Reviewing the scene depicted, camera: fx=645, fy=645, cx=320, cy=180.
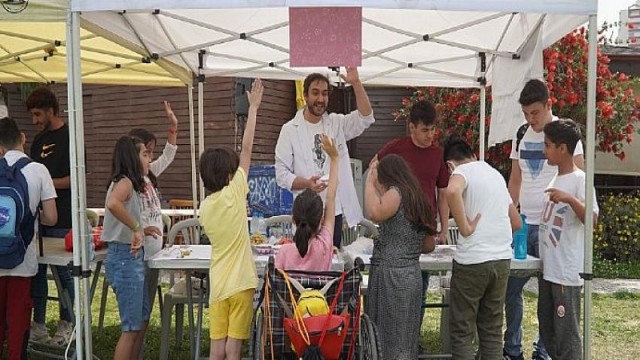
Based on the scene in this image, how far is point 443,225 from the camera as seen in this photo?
4.55m

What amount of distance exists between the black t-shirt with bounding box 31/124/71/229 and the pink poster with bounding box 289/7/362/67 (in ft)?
7.21

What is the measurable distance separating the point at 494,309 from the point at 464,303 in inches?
7.4

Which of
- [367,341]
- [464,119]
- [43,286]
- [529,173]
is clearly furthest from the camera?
[464,119]

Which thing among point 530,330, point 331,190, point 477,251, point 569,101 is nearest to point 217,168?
point 331,190

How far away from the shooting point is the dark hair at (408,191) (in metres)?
3.39

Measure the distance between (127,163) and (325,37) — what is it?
136 centimetres

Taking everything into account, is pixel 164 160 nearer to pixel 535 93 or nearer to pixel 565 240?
pixel 535 93

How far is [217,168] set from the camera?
136 inches

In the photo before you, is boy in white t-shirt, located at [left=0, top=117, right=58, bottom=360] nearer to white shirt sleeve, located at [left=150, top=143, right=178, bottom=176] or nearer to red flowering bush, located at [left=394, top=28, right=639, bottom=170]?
white shirt sleeve, located at [left=150, top=143, right=178, bottom=176]

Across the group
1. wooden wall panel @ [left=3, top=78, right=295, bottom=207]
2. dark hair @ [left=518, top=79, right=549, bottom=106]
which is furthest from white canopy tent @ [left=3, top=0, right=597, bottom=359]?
wooden wall panel @ [left=3, top=78, right=295, bottom=207]

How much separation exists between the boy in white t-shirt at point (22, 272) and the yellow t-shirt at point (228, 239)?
1.20 m

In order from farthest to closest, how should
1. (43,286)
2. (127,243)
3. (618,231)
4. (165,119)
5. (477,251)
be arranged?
(165,119) → (618,231) → (43,286) → (127,243) → (477,251)

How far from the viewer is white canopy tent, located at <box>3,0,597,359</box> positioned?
11.2 ft

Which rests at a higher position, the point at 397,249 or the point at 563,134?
the point at 563,134
